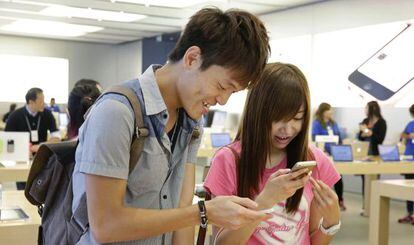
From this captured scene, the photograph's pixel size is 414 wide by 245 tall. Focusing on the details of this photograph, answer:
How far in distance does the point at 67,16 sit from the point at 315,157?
379 inches

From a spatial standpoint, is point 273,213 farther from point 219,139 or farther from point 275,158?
point 219,139

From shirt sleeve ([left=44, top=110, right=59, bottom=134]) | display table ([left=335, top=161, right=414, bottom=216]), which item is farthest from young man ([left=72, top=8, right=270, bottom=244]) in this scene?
shirt sleeve ([left=44, top=110, right=59, bottom=134])

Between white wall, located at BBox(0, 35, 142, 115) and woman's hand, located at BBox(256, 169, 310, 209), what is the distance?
12.7 m

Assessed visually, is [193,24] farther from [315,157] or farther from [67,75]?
[67,75]

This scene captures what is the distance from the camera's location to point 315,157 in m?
1.74

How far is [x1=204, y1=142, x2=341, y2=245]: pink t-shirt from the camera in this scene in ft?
5.29

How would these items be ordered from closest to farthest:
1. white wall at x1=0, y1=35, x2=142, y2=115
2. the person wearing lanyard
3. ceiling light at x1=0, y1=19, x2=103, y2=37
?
the person wearing lanyard
ceiling light at x1=0, y1=19, x2=103, y2=37
white wall at x1=0, y1=35, x2=142, y2=115

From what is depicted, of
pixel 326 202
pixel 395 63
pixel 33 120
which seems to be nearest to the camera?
pixel 326 202

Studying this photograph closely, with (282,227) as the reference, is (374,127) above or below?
above

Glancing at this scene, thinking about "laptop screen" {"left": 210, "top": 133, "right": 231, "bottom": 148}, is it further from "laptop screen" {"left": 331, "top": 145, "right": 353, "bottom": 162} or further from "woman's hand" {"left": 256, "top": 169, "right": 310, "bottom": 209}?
"woman's hand" {"left": 256, "top": 169, "right": 310, "bottom": 209}

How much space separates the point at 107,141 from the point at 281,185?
566 millimetres

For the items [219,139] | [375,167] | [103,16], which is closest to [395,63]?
[375,167]

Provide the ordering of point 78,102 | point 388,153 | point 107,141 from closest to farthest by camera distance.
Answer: point 107,141 < point 78,102 < point 388,153

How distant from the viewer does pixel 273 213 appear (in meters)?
1.63
